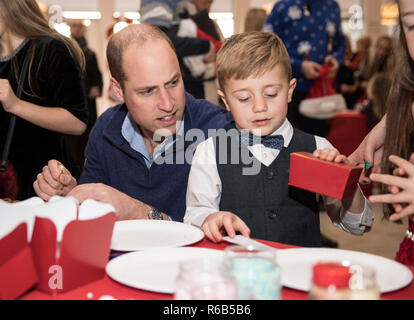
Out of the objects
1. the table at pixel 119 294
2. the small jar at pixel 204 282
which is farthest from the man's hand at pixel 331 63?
the small jar at pixel 204 282

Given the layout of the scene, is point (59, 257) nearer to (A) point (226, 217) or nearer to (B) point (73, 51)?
(A) point (226, 217)

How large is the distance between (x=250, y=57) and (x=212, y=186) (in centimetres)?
47

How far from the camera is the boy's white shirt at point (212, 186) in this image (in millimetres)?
1769

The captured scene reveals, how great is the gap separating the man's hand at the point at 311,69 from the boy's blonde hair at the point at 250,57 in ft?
7.03

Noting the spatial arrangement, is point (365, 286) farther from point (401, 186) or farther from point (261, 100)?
point (261, 100)

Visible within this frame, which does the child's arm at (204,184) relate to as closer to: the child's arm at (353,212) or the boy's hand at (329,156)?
the child's arm at (353,212)

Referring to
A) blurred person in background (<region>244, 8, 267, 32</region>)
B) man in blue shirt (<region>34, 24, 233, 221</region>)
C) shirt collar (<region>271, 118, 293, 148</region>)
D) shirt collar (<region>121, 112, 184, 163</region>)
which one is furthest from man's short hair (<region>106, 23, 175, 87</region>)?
blurred person in background (<region>244, 8, 267, 32</region>)

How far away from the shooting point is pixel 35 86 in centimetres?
246

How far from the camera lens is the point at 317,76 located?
13.2 feet

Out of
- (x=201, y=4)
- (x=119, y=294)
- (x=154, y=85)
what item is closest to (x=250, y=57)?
(x=154, y=85)

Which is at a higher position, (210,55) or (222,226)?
(210,55)

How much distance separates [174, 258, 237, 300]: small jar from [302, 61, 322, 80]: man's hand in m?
3.39

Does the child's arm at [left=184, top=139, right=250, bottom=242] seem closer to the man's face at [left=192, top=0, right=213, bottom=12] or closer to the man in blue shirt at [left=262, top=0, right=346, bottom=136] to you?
the man's face at [left=192, top=0, right=213, bottom=12]

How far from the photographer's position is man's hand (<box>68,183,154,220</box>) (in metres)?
1.65
